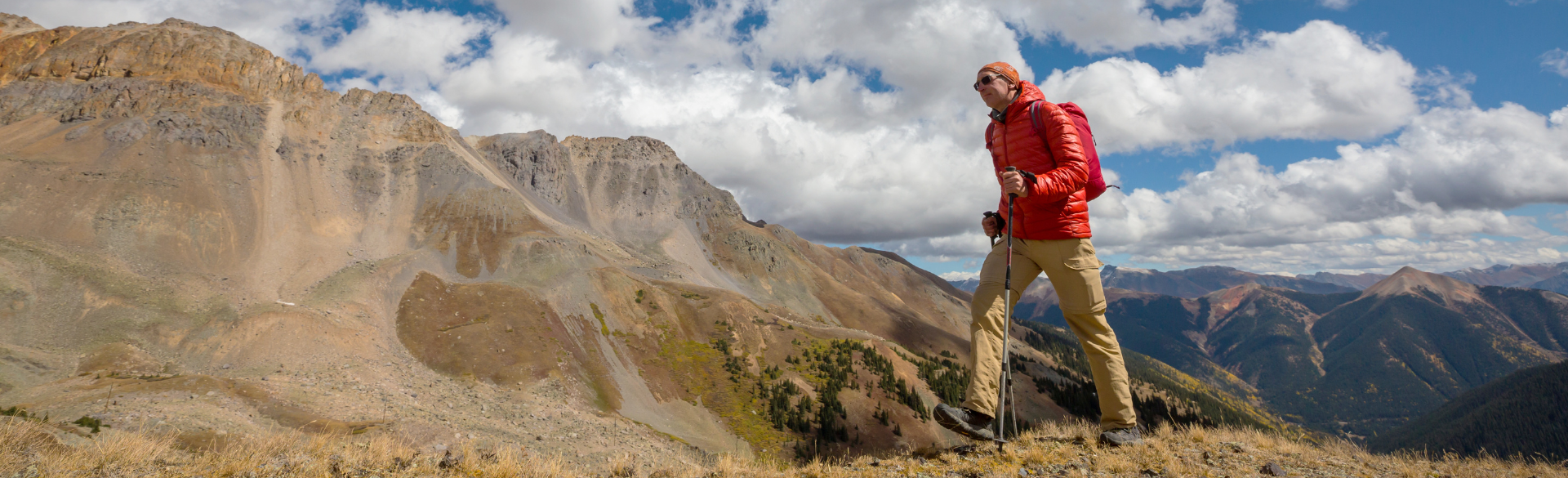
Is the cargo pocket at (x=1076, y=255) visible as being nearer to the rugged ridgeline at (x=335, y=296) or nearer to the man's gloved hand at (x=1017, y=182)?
the man's gloved hand at (x=1017, y=182)

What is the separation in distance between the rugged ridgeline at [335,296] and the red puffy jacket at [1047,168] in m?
12.4

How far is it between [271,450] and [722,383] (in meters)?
41.1

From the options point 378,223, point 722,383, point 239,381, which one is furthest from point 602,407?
point 378,223

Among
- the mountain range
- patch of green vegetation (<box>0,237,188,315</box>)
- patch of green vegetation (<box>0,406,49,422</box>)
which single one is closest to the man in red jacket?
the mountain range

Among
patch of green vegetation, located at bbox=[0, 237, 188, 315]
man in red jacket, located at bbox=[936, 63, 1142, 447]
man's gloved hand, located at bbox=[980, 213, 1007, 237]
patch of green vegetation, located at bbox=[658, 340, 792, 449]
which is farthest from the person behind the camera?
patch of green vegetation, located at bbox=[658, 340, 792, 449]

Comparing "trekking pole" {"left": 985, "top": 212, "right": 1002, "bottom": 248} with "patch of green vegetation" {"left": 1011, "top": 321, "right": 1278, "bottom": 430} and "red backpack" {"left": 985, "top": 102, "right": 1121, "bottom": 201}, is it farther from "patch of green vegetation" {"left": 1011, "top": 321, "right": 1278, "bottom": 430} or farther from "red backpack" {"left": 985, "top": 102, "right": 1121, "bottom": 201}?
"patch of green vegetation" {"left": 1011, "top": 321, "right": 1278, "bottom": 430}

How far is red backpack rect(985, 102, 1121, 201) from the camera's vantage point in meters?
6.18

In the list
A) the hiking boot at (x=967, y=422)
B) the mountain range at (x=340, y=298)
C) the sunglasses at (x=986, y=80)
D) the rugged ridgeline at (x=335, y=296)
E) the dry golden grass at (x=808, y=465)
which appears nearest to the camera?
the dry golden grass at (x=808, y=465)

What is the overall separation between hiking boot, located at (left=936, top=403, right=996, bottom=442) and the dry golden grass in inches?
9.7

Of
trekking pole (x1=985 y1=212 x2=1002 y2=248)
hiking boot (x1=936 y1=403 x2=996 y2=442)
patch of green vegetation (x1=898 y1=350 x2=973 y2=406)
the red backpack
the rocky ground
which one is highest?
the red backpack

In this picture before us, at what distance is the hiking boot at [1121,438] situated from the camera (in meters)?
6.27

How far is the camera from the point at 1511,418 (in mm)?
148375

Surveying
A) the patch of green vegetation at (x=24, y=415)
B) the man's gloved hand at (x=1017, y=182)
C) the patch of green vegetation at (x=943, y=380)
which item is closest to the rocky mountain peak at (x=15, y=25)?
the patch of green vegetation at (x=24, y=415)

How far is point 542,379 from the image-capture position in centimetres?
3788
